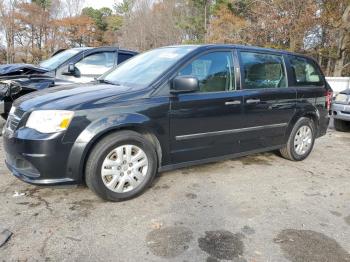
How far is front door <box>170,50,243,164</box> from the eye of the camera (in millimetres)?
3789

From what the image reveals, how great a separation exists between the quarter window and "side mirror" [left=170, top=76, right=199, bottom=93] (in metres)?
0.24

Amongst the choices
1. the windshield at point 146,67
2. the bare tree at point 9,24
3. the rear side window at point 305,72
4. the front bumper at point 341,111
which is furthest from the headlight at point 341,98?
the bare tree at point 9,24

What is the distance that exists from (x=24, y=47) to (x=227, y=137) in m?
37.7

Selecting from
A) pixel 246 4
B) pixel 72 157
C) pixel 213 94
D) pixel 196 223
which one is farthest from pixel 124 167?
pixel 246 4

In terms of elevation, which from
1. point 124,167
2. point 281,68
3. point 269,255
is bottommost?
point 269,255

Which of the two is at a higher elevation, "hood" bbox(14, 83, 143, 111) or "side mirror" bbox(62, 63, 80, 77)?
"side mirror" bbox(62, 63, 80, 77)

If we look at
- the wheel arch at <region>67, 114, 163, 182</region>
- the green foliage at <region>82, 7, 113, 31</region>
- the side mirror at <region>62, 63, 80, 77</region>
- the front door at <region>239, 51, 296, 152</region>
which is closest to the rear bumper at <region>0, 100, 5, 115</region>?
the side mirror at <region>62, 63, 80, 77</region>

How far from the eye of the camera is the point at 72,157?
3.20 metres

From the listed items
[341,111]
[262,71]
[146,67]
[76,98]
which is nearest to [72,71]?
[146,67]

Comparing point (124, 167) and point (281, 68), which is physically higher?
point (281, 68)

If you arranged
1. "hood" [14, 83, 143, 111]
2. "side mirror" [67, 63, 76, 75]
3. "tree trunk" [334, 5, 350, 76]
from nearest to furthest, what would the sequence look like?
"hood" [14, 83, 143, 111]
"side mirror" [67, 63, 76, 75]
"tree trunk" [334, 5, 350, 76]

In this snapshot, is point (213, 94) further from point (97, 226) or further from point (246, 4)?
point (246, 4)

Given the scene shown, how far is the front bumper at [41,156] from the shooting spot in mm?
3119

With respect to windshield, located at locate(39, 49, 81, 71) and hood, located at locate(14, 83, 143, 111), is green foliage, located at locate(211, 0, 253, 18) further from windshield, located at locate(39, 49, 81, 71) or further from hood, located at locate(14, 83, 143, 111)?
hood, located at locate(14, 83, 143, 111)
